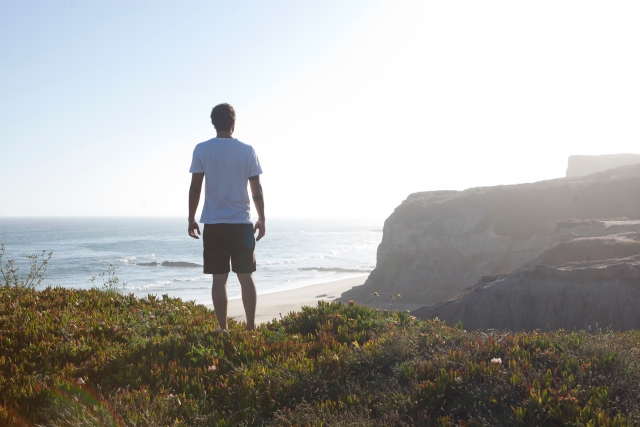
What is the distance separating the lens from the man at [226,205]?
5.53m

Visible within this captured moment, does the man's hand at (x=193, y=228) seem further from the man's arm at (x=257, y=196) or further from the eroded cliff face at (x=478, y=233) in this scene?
the eroded cliff face at (x=478, y=233)

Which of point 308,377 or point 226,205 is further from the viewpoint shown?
point 226,205

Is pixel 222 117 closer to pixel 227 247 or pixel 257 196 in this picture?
pixel 257 196

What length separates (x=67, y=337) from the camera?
5.21m

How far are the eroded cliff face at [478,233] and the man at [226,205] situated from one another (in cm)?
2942

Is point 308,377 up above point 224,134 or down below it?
below

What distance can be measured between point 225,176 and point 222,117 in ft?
2.43

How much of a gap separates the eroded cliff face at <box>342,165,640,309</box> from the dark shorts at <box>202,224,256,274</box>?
1162 inches

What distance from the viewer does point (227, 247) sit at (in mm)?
5559

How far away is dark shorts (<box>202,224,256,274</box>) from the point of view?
217 inches

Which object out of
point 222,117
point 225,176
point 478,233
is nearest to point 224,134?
point 222,117

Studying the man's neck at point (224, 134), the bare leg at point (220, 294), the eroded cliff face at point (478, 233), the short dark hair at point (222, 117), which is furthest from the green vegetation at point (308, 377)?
the eroded cliff face at point (478, 233)

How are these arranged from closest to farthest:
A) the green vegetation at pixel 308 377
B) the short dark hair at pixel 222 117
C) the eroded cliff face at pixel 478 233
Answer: the green vegetation at pixel 308 377 < the short dark hair at pixel 222 117 < the eroded cliff face at pixel 478 233

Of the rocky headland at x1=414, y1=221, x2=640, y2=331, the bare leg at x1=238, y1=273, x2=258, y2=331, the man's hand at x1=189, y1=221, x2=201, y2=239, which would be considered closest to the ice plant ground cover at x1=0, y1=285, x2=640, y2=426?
the bare leg at x1=238, y1=273, x2=258, y2=331
